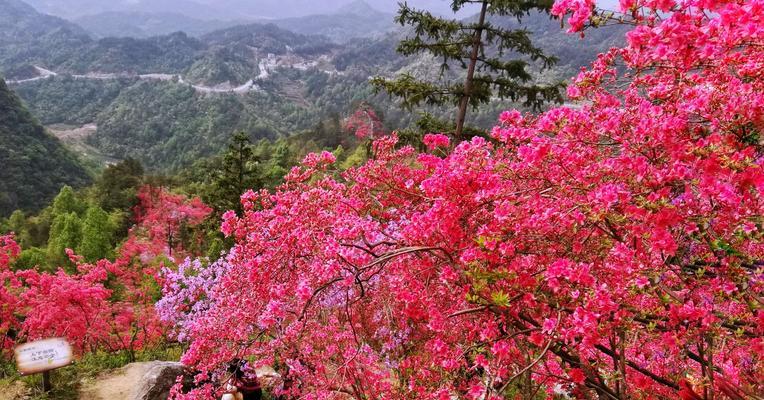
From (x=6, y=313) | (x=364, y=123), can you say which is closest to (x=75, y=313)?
(x=6, y=313)

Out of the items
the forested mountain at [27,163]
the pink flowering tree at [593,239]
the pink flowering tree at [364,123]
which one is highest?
the pink flowering tree at [593,239]

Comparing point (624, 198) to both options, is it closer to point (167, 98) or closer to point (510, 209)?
point (510, 209)

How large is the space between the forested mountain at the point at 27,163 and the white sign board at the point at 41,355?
117ft

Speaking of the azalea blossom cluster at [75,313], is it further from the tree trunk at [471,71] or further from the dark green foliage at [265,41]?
the dark green foliage at [265,41]

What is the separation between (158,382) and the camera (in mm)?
7250

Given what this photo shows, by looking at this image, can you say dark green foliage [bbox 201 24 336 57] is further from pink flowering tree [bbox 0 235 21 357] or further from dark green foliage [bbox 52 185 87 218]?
pink flowering tree [bbox 0 235 21 357]

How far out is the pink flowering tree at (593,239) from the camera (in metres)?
2.45

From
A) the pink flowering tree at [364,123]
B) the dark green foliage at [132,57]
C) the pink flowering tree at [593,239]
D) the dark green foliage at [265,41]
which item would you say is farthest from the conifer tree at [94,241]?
the dark green foliage at [265,41]

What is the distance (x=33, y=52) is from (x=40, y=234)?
129970 mm

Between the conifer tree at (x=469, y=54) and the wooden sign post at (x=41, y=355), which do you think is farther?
the conifer tree at (x=469, y=54)

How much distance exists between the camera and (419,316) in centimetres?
385

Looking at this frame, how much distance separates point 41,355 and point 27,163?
4163 cm

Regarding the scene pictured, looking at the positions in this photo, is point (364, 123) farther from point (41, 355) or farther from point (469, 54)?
point (41, 355)

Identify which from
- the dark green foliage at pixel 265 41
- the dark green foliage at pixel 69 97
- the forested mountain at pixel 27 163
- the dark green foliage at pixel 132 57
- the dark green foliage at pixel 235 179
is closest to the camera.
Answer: the dark green foliage at pixel 235 179
